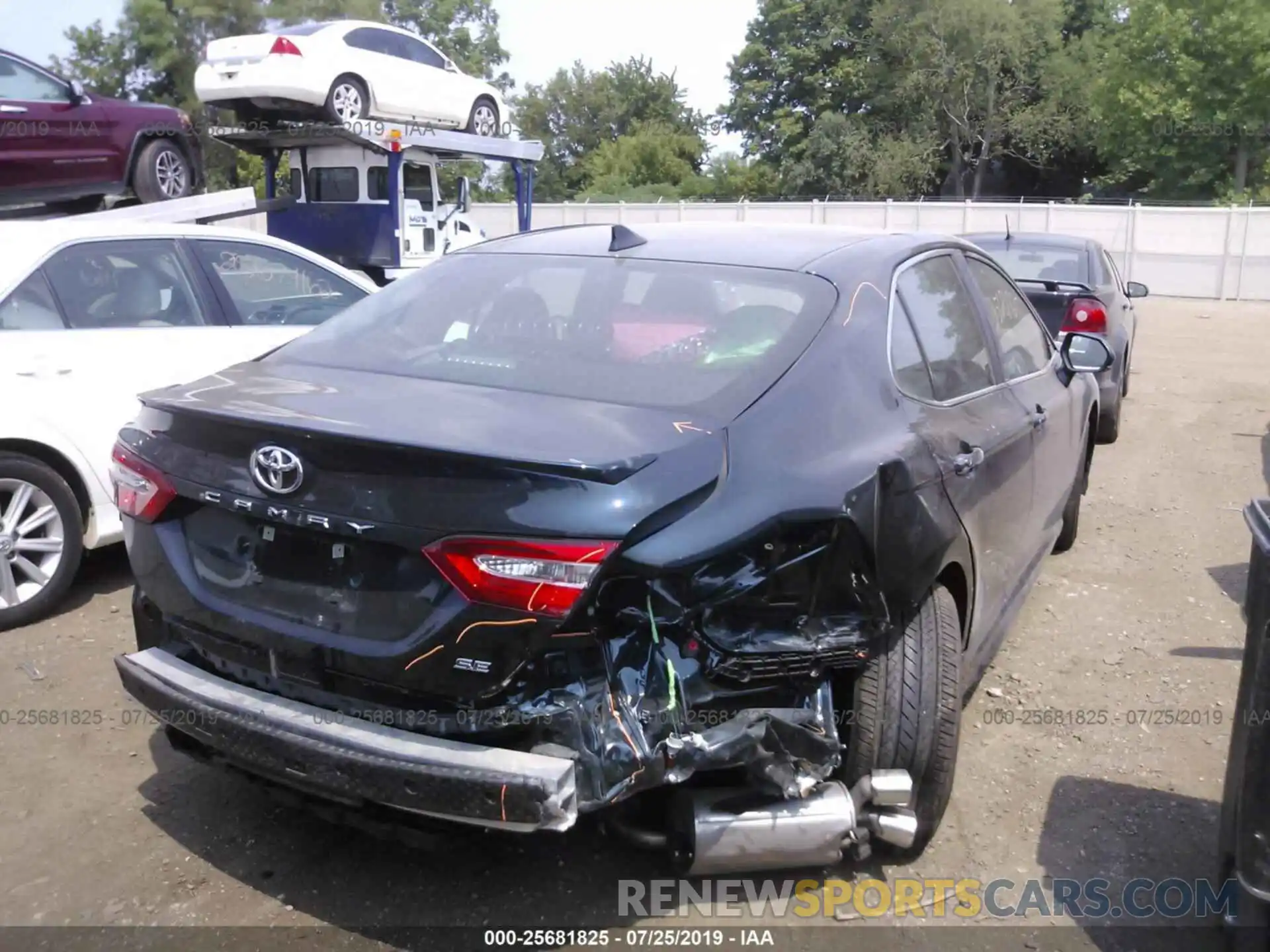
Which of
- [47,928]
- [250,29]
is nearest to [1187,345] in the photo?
[47,928]

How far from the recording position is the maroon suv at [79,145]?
32.0 ft

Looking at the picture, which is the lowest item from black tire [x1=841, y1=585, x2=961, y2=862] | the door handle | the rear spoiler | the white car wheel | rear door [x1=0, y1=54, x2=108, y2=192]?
black tire [x1=841, y1=585, x2=961, y2=862]

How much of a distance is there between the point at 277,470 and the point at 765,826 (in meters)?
1.42

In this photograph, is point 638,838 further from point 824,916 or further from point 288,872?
point 288,872

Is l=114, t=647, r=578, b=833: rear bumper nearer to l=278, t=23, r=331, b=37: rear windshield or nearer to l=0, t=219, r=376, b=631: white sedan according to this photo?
l=0, t=219, r=376, b=631: white sedan

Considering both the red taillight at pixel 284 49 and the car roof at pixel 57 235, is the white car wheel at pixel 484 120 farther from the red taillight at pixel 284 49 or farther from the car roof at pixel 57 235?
the car roof at pixel 57 235

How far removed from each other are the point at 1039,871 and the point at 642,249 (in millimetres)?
2157

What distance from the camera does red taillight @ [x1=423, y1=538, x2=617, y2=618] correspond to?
2.33 meters

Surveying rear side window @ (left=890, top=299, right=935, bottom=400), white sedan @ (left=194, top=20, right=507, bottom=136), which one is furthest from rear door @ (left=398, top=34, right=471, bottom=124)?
rear side window @ (left=890, top=299, right=935, bottom=400)

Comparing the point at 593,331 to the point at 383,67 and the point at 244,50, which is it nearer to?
the point at 244,50


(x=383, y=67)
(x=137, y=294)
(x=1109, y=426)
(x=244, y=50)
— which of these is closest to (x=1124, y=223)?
(x=383, y=67)

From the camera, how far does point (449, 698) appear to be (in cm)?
246

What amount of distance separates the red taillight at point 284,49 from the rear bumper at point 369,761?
1202cm

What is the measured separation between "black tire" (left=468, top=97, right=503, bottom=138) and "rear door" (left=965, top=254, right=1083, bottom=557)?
12620mm
